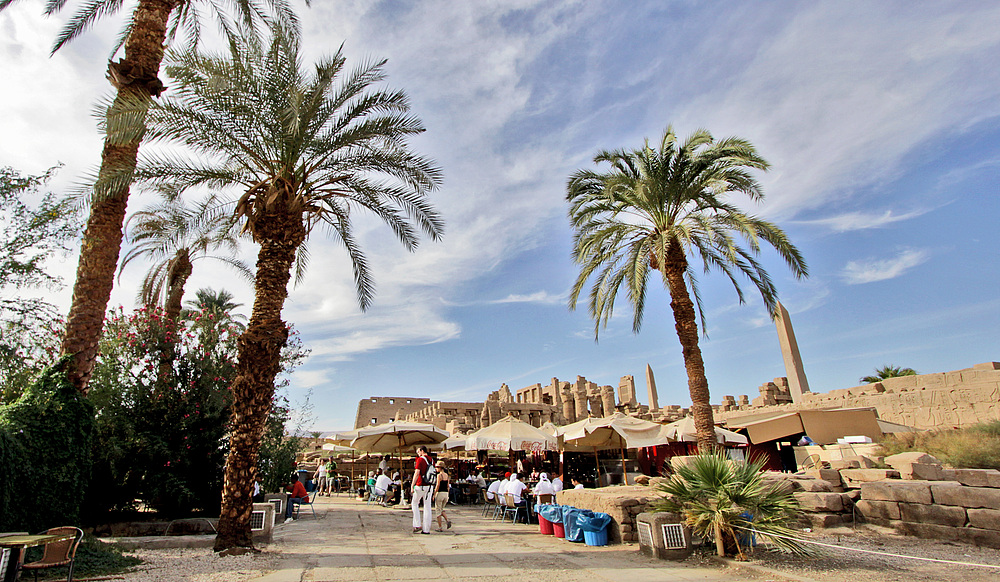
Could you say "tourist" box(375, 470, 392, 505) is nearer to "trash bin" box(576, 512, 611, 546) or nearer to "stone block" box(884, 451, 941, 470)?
"trash bin" box(576, 512, 611, 546)

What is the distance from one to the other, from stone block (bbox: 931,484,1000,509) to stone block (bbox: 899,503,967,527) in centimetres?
10

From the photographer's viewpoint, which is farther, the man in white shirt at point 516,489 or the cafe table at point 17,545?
the man in white shirt at point 516,489

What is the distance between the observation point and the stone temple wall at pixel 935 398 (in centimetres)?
1644

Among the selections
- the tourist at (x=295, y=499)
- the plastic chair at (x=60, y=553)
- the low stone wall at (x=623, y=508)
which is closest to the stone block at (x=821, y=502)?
the low stone wall at (x=623, y=508)

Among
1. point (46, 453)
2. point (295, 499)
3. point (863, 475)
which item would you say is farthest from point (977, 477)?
point (46, 453)

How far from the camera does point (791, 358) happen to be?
88.6ft

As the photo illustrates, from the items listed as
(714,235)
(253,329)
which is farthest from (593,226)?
(253,329)

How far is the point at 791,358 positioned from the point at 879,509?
20.1 m

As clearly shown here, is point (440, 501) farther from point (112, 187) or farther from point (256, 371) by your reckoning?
point (112, 187)

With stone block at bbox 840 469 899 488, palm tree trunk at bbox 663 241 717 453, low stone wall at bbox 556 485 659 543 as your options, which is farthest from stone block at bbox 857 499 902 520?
low stone wall at bbox 556 485 659 543

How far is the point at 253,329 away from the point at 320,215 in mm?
2546

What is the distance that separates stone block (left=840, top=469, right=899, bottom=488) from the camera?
9.63 m

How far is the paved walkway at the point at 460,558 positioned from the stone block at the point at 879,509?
457 cm

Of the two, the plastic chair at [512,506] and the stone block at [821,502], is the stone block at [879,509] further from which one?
the plastic chair at [512,506]
